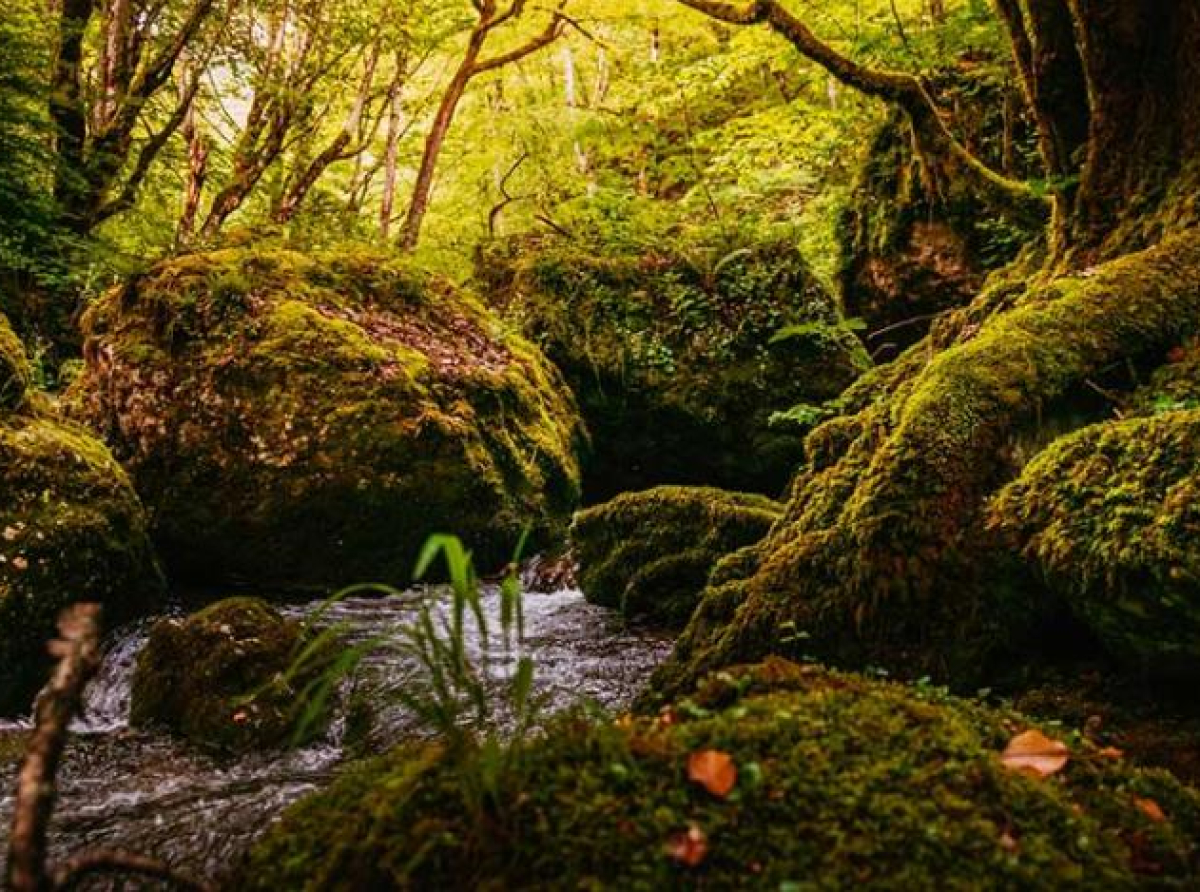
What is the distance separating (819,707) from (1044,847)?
507mm

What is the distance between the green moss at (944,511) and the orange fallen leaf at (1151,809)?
53.9 inches

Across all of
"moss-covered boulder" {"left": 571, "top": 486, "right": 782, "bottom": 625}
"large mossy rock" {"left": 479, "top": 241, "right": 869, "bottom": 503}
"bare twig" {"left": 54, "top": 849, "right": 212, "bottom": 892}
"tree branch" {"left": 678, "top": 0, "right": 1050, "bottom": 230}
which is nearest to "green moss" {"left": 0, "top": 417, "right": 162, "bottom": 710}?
"moss-covered boulder" {"left": 571, "top": 486, "right": 782, "bottom": 625}

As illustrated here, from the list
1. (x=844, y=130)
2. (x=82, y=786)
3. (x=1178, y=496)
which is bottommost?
(x=82, y=786)

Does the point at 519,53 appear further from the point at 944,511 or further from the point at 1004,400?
the point at 944,511

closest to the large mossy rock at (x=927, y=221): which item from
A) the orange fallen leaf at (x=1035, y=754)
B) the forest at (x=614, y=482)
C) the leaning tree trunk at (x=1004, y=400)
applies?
the forest at (x=614, y=482)

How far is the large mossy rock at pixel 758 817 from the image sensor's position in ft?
4.56

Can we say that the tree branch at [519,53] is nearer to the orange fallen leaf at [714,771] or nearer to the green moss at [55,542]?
the green moss at [55,542]

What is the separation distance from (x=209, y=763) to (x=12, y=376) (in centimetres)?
367

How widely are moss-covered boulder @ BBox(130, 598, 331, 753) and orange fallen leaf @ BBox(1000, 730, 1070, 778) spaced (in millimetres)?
3388

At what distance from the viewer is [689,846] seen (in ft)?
4.61

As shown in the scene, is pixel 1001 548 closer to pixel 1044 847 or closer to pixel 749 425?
pixel 1044 847

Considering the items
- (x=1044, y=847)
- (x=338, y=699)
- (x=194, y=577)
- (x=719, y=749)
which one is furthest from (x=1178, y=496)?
(x=194, y=577)

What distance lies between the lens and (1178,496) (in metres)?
2.50

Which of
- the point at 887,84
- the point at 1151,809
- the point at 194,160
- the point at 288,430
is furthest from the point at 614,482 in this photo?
the point at 1151,809
